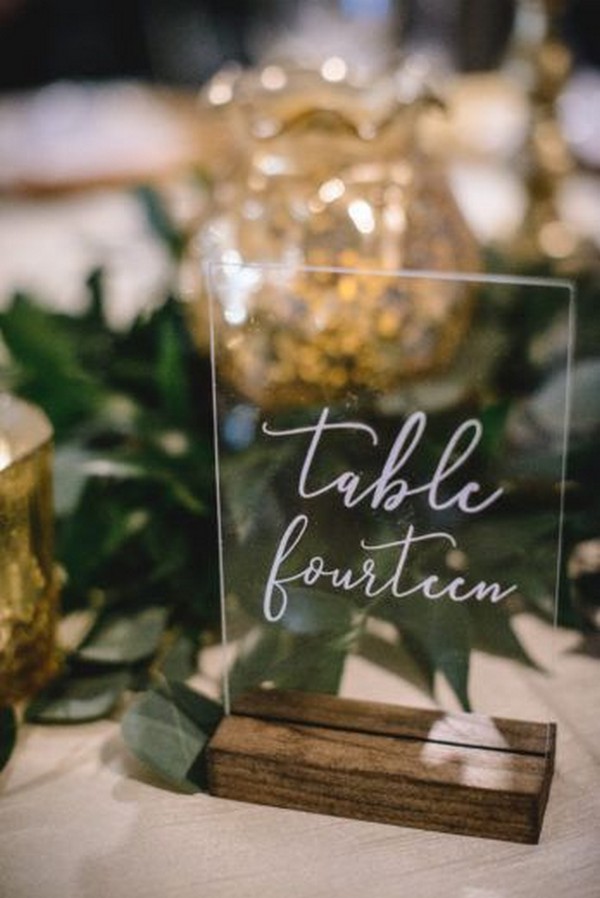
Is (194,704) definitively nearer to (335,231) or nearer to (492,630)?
(492,630)

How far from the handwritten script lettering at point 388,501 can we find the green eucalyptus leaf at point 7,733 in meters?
0.16

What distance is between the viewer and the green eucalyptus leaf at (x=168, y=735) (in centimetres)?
51

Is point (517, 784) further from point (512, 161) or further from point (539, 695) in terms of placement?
point (512, 161)

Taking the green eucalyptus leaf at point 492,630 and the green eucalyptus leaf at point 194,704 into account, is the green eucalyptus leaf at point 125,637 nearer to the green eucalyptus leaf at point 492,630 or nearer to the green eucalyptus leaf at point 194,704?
the green eucalyptus leaf at point 194,704

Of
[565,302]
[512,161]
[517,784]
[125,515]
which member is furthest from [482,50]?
[517,784]

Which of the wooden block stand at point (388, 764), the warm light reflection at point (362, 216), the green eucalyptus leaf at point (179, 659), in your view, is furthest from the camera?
the warm light reflection at point (362, 216)

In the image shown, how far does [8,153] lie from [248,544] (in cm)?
123

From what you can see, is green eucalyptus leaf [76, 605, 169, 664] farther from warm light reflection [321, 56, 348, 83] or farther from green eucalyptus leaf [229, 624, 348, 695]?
warm light reflection [321, 56, 348, 83]

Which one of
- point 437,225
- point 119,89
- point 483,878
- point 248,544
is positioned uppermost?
point 119,89

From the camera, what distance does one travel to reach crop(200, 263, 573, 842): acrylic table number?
486 millimetres

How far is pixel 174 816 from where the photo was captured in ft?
1.65

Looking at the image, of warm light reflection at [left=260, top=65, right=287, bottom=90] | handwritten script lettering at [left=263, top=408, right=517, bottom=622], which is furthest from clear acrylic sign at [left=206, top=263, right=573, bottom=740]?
warm light reflection at [left=260, top=65, right=287, bottom=90]

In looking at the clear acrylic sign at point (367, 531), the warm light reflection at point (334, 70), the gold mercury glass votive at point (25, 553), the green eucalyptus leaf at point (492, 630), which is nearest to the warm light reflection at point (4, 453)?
the gold mercury glass votive at point (25, 553)

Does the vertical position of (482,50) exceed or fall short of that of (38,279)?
it exceeds it
